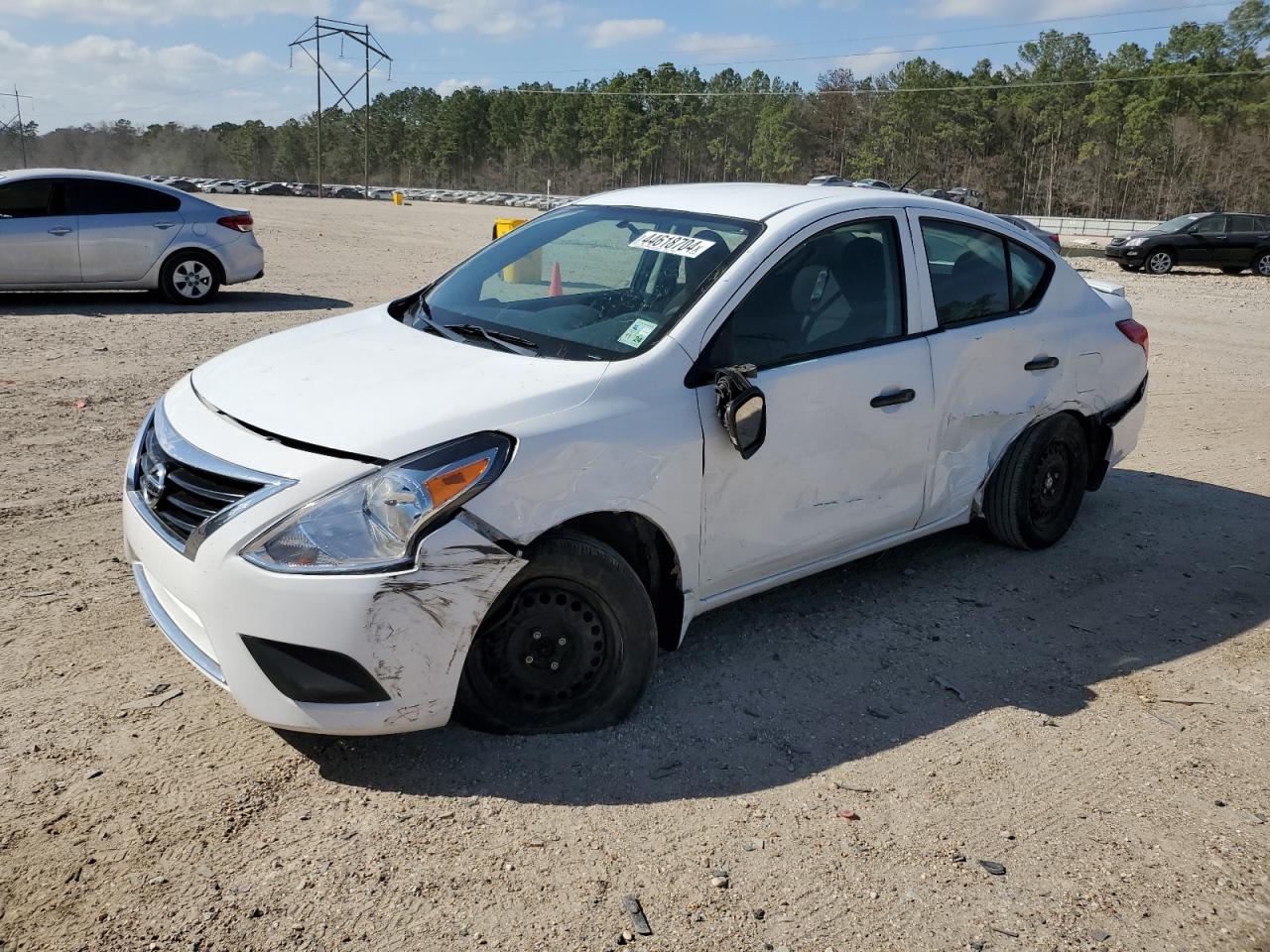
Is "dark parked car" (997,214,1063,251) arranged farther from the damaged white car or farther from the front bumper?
the front bumper

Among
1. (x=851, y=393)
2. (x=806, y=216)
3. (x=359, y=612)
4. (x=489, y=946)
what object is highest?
(x=806, y=216)

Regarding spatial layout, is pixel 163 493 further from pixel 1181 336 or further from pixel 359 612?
pixel 1181 336

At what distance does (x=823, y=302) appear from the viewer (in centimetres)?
421

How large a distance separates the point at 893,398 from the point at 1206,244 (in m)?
25.6

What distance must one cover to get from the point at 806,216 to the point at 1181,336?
11899mm

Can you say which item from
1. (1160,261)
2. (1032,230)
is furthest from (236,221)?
(1160,261)

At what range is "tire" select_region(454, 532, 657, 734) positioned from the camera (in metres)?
3.33

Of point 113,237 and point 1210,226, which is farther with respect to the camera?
point 1210,226

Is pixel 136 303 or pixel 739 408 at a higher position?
pixel 739 408

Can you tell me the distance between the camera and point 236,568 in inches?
119

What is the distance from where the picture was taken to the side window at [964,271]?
470 cm

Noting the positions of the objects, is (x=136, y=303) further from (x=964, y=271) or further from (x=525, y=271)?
(x=964, y=271)

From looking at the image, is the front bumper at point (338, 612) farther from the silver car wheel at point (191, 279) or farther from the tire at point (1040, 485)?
the silver car wheel at point (191, 279)

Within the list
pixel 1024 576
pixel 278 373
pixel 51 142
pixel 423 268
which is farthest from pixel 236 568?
pixel 51 142
